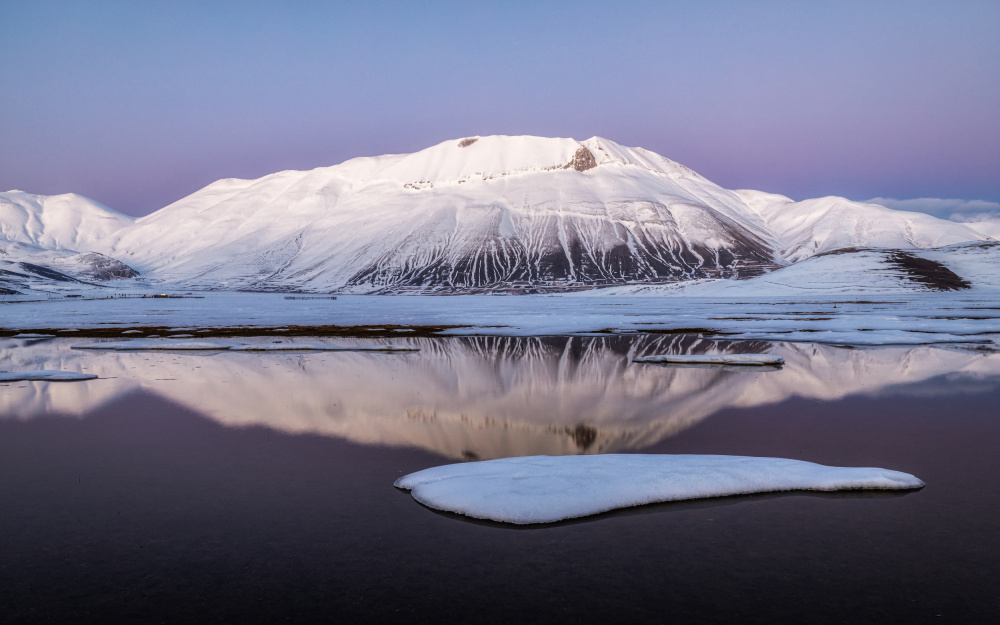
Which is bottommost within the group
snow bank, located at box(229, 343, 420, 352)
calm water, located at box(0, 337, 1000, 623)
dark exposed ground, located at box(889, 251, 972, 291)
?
snow bank, located at box(229, 343, 420, 352)

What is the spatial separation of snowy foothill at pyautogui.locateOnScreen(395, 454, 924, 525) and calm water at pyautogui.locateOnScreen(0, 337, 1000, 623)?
1.19 feet

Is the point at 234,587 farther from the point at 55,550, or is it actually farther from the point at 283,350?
the point at 283,350

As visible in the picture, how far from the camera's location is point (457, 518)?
A: 11.5m

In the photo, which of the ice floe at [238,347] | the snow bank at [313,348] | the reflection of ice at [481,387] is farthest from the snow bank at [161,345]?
the reflection of ice at [481,387]

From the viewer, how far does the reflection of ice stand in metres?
17.9

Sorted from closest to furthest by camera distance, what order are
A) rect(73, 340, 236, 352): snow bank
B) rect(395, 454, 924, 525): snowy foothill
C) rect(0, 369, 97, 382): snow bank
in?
rect(395, 454, 924, 525): snowy foothill → rect(0, 369, 97, 382): snow bank → rect(73, 340, 236, 352): snow bank

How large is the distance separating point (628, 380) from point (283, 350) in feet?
68.0

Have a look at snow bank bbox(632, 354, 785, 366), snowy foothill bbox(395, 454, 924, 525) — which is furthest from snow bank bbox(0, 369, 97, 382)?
snow bank bbox(632, 354, 785, 366)

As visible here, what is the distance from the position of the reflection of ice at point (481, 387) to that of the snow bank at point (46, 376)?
0.93 m

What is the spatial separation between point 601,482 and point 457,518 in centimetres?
284

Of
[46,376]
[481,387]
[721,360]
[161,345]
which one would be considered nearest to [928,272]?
[721,360]

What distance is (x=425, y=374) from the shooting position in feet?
92.8

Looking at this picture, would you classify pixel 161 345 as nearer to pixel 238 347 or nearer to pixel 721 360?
pixel 238 347

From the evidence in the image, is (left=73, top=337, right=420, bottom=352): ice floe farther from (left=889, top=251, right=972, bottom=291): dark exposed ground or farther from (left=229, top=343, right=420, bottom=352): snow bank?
(left=889, top=251, right=972, bottom=291): dark exposed ground
